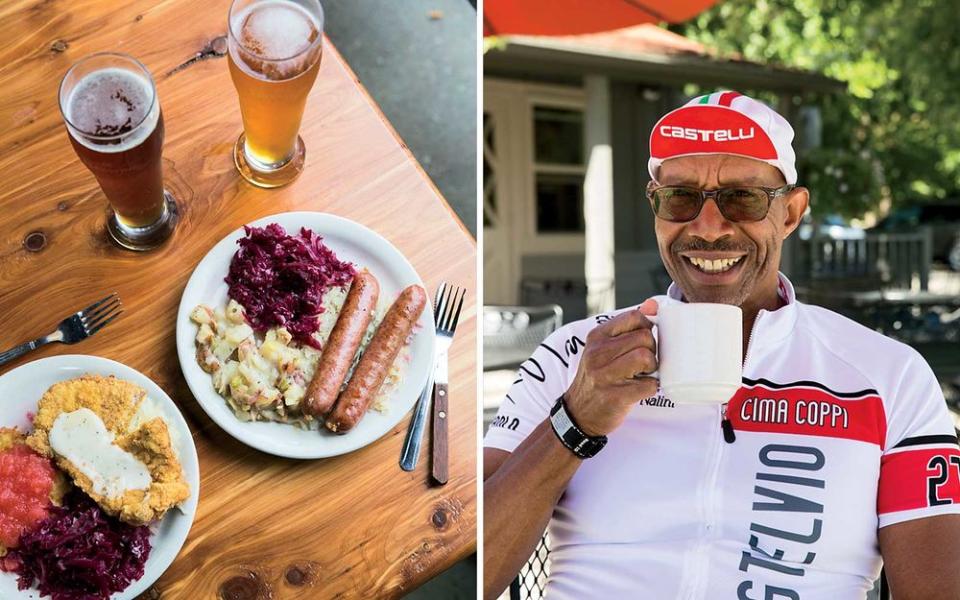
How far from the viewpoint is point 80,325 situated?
171 cm

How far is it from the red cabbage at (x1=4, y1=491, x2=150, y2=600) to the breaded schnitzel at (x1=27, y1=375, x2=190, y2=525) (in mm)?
33

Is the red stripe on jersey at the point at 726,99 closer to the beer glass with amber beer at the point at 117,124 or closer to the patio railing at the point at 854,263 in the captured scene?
the beer glass with amber beer at the point at 117,124

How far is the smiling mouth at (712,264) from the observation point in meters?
1.33

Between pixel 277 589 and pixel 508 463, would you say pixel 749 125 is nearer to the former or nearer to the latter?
pixel 508 463

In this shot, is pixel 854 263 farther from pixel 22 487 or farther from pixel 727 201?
pixel 22 487

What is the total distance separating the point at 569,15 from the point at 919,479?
1611mm

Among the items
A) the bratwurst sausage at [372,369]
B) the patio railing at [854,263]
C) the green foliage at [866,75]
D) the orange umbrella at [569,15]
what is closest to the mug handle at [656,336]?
the bratwurst sausage at [372,369]

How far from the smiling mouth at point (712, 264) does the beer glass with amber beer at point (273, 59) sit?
790 millimetres

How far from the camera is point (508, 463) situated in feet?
4.34

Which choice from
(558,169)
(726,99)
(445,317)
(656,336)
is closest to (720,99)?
(726,99)

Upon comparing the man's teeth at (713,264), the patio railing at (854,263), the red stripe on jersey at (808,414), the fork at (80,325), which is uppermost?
the man's teeth at (713,264)

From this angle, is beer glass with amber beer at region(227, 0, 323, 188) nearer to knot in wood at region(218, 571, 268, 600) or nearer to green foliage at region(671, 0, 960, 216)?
knot in wood at region(218, 571, 268, 600)

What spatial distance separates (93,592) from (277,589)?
1.04 feet

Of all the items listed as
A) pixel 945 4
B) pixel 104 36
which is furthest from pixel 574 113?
pixel 104 36
